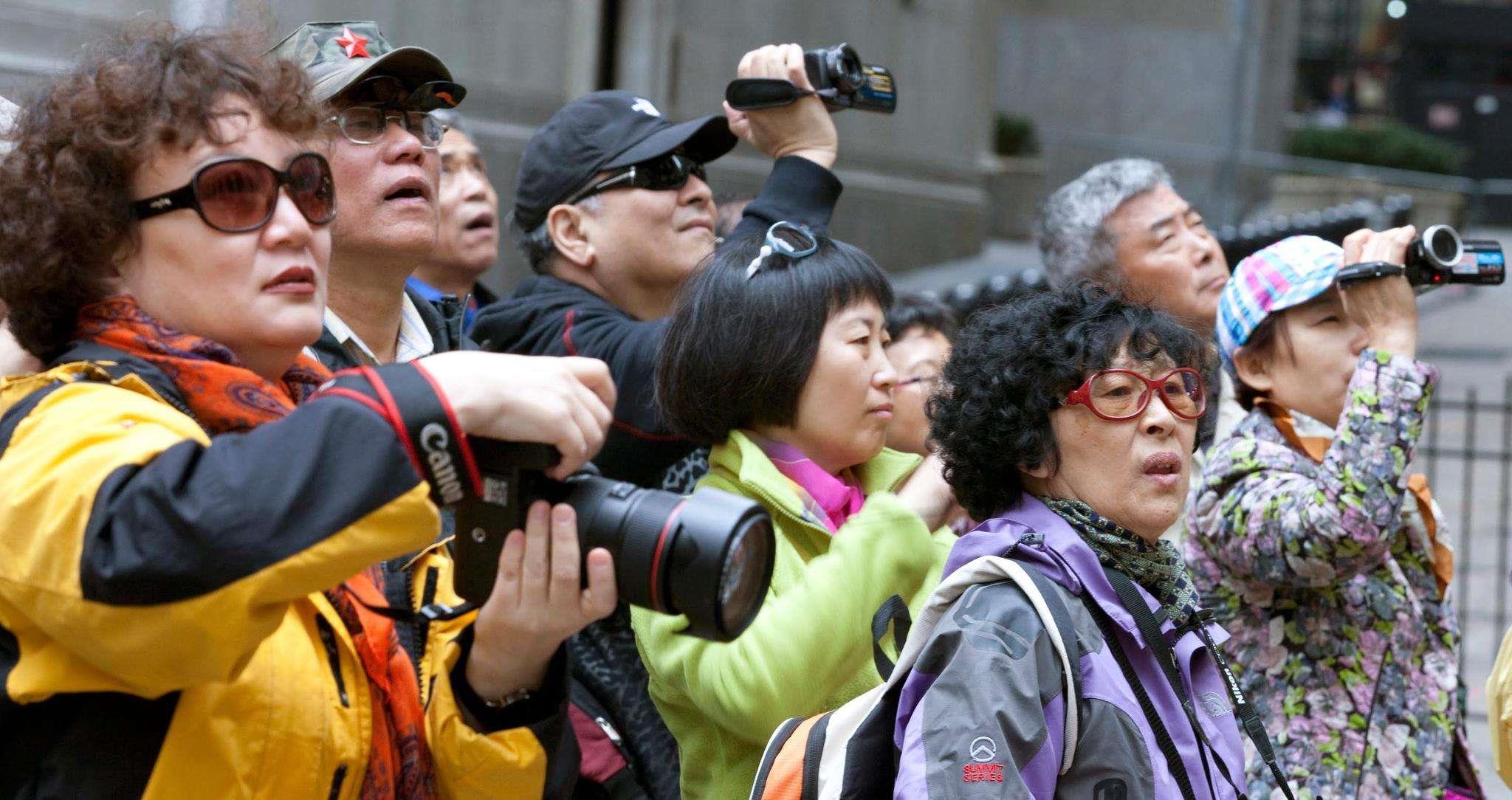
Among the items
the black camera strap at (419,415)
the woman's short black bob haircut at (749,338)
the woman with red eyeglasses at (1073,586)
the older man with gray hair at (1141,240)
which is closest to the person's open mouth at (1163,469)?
the woman with red eyeglasses at (1073,586)

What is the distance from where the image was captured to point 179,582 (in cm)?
178

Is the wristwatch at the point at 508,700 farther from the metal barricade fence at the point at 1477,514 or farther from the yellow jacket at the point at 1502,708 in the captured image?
the metal barricade fence at the point at 1477,514

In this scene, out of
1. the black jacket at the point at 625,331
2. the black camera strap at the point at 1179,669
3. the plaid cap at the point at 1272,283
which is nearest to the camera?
the black camera strap at the point at 1179,669

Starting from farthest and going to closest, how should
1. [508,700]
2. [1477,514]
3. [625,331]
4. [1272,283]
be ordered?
[1477,514], [1272,283], [625,331], [508,700]

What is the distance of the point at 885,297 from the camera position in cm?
340

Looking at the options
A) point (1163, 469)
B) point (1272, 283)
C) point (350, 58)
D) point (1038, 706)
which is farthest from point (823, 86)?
point (1038, 706)

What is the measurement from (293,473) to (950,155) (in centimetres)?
1432

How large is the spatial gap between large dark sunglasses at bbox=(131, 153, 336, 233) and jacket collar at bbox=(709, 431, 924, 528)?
44.0 inches

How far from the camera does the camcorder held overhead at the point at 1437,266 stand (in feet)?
12.1

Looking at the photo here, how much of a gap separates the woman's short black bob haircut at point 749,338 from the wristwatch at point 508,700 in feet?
3.46

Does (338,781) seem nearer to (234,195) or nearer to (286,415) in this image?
(286,415)

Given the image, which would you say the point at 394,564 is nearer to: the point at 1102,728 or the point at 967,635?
the point at 967,635

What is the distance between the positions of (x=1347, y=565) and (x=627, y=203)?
185 centimetres

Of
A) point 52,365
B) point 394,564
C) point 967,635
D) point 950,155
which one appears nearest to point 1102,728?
point 967,635
